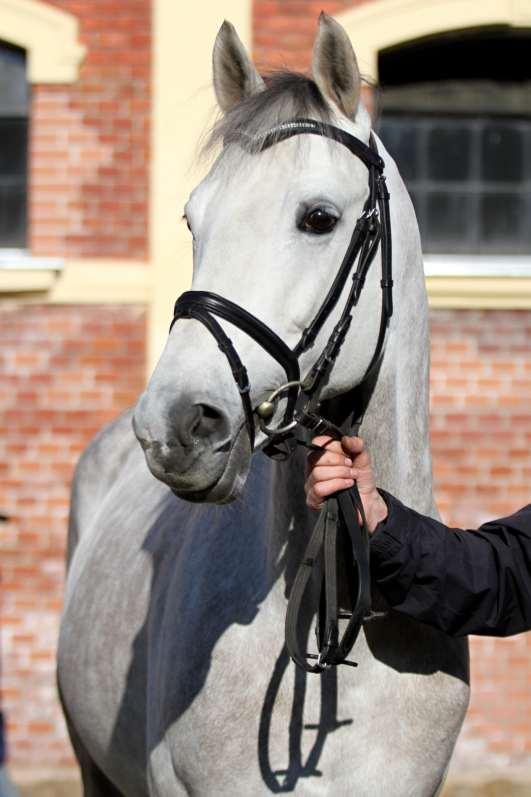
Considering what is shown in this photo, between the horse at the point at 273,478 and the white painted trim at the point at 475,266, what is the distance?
3950 millimetres

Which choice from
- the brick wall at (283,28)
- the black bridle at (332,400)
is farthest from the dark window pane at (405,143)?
the black bridle at (332,400)

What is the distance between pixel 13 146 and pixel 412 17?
2.28 m

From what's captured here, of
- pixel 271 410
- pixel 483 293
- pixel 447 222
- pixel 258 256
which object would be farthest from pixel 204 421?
pixel 447 222

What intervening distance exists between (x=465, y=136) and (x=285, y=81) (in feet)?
15.8

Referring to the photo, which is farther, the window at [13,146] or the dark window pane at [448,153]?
the dark window pane at [448,153]

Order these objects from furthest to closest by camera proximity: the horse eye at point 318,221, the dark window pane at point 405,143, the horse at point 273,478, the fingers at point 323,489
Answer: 1. the dark window pane at point 405,143
2. the fingers at point 323,489
3. the horse eye at point 318,221
4. the horse at point 273,478

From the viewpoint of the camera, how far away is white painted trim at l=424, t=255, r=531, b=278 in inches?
269

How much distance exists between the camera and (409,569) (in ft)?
8.64

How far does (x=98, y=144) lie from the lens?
6.80 meters

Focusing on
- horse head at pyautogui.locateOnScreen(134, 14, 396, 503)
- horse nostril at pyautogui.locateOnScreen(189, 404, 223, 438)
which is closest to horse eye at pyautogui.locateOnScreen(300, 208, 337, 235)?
horse head at pyautogui.locateOnScreen(134, 14, 396, 503)

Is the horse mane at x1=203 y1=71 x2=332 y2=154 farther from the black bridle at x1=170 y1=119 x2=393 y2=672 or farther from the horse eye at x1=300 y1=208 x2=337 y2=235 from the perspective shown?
the horse eye at x1=300 y1=208 x2=337 y2=235

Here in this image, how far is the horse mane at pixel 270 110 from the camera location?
247cm

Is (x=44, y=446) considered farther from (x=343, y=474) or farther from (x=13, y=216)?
(x=343, y=474)

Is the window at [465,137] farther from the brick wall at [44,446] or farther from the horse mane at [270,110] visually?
the horse mane at [270,110]
